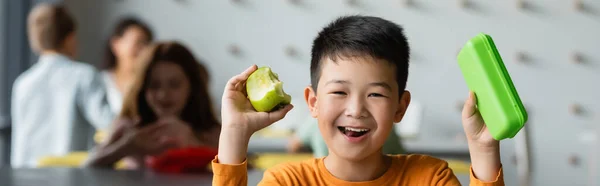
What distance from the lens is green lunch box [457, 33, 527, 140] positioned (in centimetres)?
67

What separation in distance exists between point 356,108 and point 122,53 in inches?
109

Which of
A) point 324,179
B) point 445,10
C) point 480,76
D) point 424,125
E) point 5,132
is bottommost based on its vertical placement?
point 424,125

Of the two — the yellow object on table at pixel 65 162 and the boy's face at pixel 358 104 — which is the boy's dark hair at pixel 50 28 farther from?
the boy's face at pixel 358 104

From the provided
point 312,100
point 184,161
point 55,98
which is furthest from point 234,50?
point 312,100

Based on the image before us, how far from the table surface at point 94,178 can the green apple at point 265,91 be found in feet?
1.90

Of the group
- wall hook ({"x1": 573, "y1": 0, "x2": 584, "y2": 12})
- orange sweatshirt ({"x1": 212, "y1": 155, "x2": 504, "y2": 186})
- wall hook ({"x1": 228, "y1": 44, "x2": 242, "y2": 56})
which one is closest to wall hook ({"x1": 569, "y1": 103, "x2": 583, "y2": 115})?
wall hook ({"x1": 573, "y1": 0, "x2": 584, "y2": 12})

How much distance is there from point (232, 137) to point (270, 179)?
0.07 m

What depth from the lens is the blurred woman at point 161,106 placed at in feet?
6.24

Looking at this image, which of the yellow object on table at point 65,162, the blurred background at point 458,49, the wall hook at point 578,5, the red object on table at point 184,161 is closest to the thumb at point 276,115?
the red object on table at point 184,161

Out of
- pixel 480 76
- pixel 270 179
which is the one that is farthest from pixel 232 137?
pixel 480 76

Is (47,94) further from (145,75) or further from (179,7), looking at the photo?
(179,7)

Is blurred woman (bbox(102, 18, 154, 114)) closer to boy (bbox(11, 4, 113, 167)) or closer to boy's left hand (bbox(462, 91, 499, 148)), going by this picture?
boy (bbox(11, 4, 113, 167))

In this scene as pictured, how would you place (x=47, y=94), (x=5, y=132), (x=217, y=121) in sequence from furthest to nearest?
(x=5, y=132) → (x=47, y=94) → (x=217, y=121)

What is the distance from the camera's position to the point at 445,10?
3.85 m
